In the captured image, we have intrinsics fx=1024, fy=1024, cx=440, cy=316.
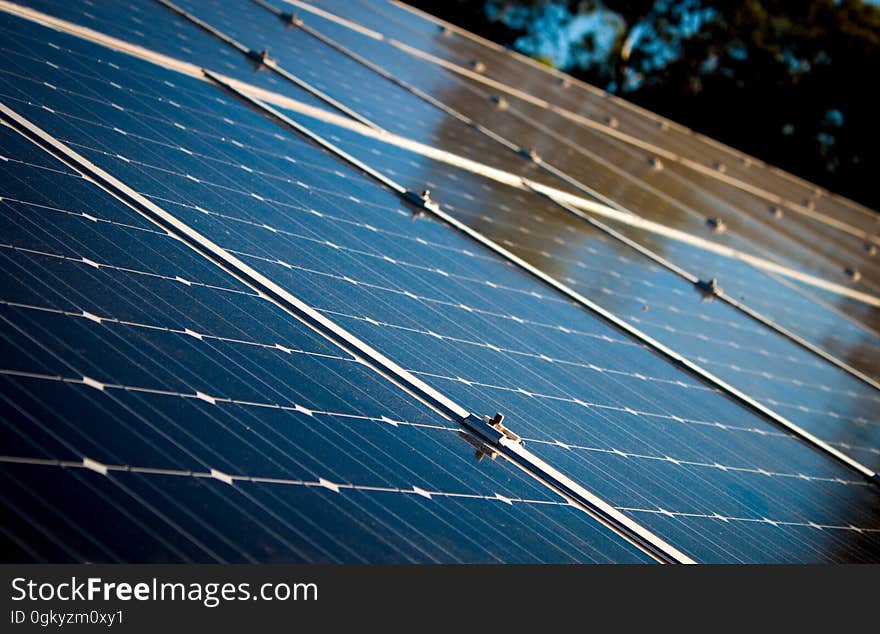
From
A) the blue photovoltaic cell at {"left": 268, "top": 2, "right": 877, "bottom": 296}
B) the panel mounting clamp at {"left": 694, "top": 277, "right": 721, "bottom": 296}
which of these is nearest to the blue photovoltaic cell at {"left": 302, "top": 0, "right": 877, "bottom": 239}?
the blue photovoltaic cell at {"left": 268, "top": 2, "right": 877, "bottom": 296}

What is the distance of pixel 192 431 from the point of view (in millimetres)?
5312

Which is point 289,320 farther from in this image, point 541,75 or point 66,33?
point 541,75

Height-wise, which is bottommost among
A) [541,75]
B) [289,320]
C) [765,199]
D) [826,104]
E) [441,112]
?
Result: [289,320]

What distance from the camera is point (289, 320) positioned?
705 cm

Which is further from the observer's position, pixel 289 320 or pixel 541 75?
pixel 541 75

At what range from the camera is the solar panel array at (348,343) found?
5.10 m

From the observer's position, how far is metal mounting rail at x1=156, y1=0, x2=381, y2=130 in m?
13.6

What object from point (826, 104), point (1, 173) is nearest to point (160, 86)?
point (1, 173)

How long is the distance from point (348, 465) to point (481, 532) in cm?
89

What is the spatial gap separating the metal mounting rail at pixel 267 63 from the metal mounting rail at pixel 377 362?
20.8ft

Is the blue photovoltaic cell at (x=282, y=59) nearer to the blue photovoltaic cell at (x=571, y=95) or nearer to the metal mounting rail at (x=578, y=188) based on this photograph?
the metal mounting rail at (x=578, y=188)

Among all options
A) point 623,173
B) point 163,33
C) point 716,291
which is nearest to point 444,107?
point 623,173

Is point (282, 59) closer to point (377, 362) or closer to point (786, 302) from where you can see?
point (786, 302)

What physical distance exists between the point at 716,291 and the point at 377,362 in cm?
839
